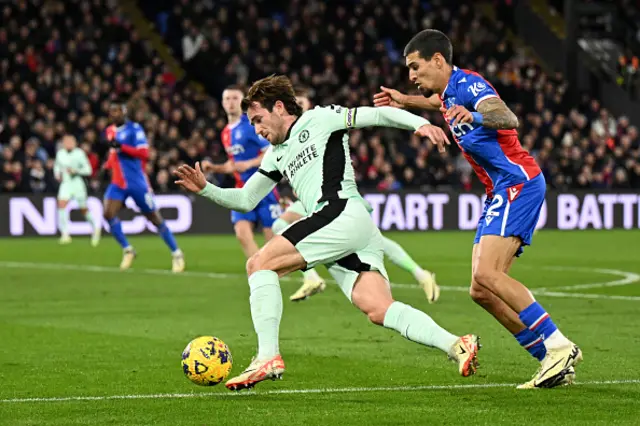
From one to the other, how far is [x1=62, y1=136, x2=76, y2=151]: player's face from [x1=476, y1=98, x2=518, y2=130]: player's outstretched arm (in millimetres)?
20881

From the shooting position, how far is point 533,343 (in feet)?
25.9

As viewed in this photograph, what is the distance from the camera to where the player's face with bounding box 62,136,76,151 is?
27.4 metres

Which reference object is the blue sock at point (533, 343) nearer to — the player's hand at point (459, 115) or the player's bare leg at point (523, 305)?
the player's bare leg at point (523, 305)

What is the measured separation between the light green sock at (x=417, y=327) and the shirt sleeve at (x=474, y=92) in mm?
1244

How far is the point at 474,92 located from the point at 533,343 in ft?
5.12

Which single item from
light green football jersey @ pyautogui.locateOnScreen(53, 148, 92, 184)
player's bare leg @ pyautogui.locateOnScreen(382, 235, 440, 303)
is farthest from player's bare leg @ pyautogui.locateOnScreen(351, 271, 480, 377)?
light green football jersey @ pyautogui.locateOnScreen(53, 148, 92, 184)

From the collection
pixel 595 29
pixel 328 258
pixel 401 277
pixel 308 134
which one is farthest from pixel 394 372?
pixel 595 29

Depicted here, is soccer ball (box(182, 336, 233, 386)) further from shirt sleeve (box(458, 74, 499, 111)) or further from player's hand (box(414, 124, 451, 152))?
shirt sleeve (box(458, 74, 499, 111))

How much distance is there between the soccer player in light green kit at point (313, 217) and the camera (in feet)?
25.0

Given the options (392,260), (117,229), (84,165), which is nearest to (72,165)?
(84,165)

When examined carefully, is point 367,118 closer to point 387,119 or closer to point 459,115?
point 387,119

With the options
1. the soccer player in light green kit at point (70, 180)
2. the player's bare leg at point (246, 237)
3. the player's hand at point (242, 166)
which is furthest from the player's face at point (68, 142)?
the player's hand at point (242, 166)

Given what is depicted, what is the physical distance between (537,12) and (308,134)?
34.2m

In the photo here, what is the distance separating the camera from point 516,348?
9.84m
